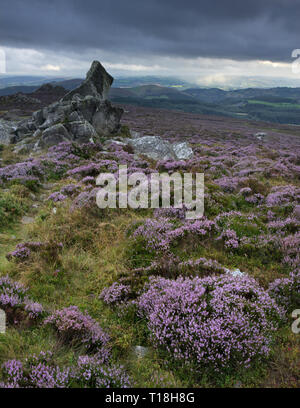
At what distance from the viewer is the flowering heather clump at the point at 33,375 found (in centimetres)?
312

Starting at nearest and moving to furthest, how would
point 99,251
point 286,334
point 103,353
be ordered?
point 103,353 → point 286,334 → point 99,251

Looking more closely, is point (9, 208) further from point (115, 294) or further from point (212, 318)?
point (212, 318)

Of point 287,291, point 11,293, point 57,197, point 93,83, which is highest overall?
point 93,83

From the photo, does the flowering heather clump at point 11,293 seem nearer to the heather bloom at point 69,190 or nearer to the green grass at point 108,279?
the green grass at point 108,279

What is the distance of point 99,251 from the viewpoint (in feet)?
23.2

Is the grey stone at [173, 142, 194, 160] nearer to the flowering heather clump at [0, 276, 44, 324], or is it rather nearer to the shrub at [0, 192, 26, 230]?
the shrub at [0, 192, 26, 230]

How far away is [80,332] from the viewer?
411cm

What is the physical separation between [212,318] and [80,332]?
7.27 feet

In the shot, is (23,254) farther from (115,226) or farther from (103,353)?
(103,353)

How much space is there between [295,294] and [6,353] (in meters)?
5.21

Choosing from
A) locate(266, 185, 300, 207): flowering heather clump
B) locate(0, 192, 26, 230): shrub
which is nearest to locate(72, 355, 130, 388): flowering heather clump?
locate(0, 192, 26, 230): shrub
